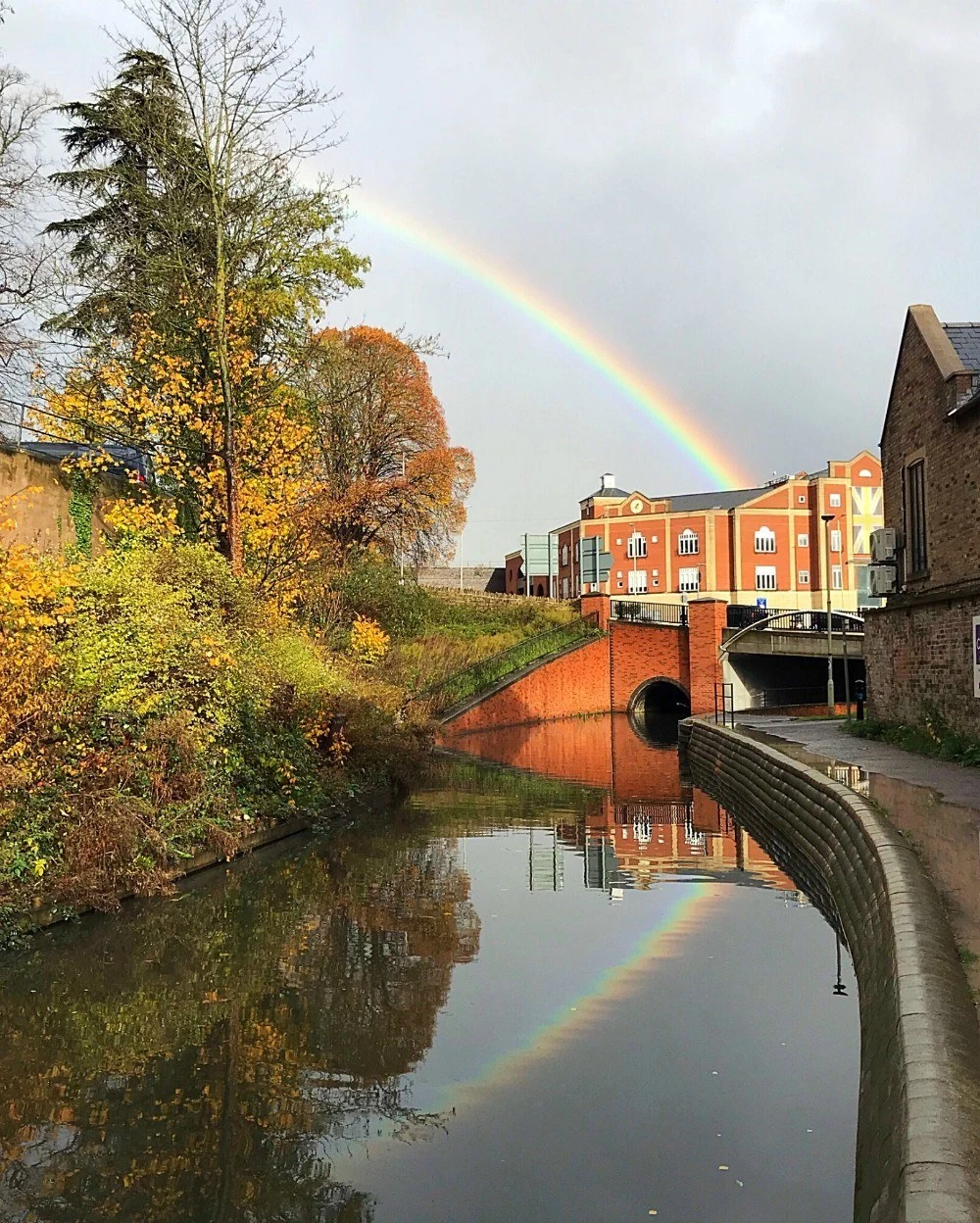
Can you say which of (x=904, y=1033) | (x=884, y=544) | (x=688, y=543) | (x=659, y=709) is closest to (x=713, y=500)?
(x=688, y=543)

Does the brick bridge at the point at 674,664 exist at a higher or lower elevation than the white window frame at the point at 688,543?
lower

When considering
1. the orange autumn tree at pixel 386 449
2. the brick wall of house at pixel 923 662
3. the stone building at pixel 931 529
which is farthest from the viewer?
the orange autumn tree at pixel 386 449

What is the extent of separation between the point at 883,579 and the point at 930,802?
1037 cm

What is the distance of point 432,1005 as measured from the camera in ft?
27.6

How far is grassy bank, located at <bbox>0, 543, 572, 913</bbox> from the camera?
32.8 feet

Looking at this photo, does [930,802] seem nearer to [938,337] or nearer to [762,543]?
[938,337]

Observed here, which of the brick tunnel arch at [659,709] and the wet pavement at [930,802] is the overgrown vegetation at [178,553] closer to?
the wet pavement at [930,802]

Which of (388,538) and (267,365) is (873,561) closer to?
(267,365)

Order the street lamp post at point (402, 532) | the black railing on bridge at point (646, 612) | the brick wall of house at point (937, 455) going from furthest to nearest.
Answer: the black railing on bridge at point (646, 612) < the street lamp post at point (402, 532) < the brick wall of house at point (937, 455)

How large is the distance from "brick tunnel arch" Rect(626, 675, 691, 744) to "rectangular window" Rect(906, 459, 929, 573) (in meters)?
14.8

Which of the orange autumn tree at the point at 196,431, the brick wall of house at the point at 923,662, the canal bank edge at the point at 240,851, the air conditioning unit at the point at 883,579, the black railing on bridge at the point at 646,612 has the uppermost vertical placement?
the orange autumn tree at the point at 196,431

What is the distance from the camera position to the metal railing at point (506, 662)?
115ft

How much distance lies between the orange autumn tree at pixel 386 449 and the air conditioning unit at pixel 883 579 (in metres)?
16.5

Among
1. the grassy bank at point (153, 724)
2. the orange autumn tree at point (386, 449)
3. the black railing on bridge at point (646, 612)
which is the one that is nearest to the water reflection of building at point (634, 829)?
the grassy bank at point (153, 724)
